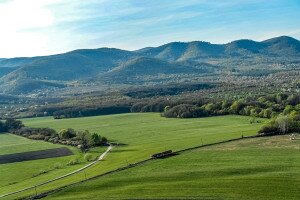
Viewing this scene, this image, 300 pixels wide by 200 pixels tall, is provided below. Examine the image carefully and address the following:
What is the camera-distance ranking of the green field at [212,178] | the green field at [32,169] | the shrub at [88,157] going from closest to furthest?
the green field at [212,178] < the green field at [32,169] < the shrub at [88,157]

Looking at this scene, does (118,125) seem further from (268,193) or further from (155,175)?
(268,193)

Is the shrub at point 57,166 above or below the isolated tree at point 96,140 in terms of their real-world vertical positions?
below

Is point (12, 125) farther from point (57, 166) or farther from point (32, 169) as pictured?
point (57, 166)

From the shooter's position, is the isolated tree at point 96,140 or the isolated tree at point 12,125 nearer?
the isolated tree at point 96,140

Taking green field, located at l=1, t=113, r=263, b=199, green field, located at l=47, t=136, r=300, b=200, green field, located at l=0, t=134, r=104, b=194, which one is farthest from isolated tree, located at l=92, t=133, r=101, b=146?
green field, located at l=47, t=136, r=300, b=200

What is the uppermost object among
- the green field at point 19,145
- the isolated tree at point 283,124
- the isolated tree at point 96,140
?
the isolated tree at point 283,124

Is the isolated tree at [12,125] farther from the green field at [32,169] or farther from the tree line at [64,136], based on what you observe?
the green field at [32,169]

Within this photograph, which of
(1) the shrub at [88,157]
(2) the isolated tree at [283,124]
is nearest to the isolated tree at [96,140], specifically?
(1) the shrub at [88,157]

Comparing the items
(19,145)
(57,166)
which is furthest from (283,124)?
(19,145)
